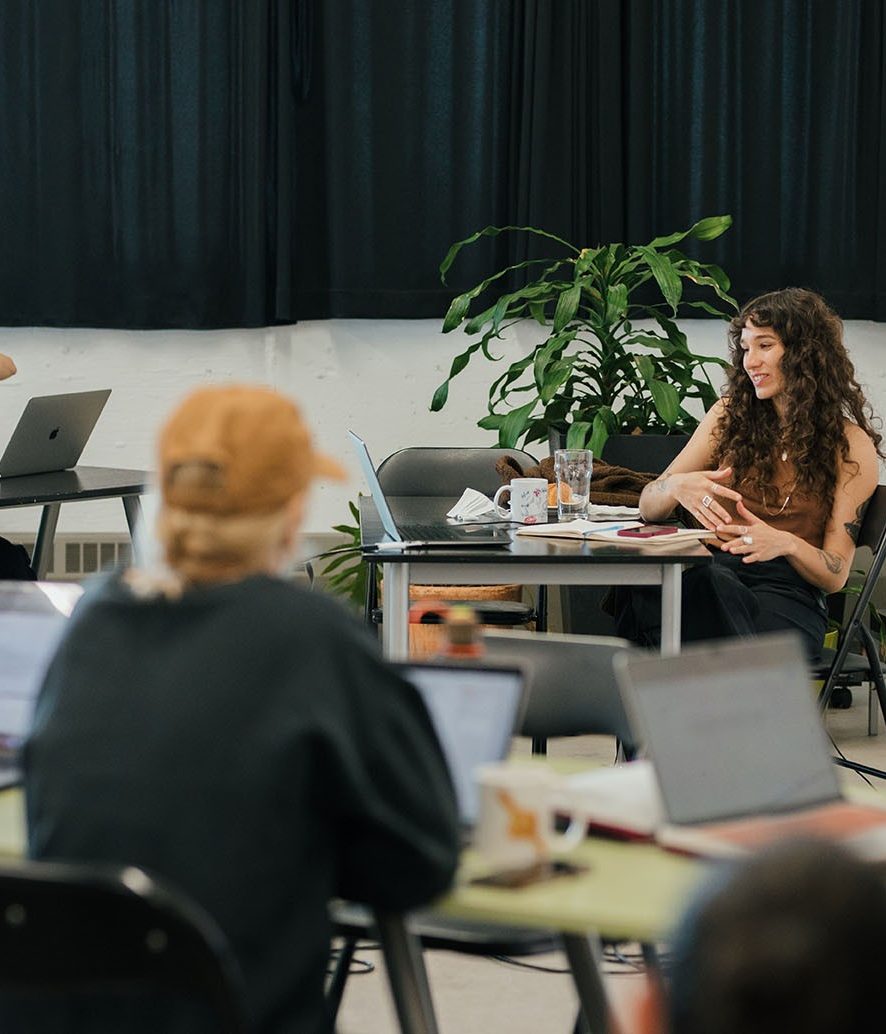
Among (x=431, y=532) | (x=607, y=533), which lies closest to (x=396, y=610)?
(x=431, y=532)

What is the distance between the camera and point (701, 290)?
19.6ft

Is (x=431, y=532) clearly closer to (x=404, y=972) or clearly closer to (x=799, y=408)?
(x=799, y=408)

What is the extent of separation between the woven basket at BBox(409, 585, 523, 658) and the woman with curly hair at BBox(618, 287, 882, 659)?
0.83 metres

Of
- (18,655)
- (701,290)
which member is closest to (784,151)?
(701,290)

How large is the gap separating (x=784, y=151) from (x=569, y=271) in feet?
3.00

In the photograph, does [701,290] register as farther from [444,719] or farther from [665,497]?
[444,719]

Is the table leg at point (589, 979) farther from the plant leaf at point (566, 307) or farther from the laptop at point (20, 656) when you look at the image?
the plant leaf at point (566, 307)

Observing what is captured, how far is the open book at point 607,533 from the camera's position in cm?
356

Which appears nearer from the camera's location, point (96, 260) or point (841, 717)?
point (841, 717)

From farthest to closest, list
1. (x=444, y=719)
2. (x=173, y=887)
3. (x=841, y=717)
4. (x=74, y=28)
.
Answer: (x=74, y=28), (x=841, y=717), (x=444, y=719), (x=173, y=887)

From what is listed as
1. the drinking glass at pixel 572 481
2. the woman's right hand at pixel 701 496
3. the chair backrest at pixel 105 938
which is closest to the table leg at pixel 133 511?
the drinking glass at pixel 572 481

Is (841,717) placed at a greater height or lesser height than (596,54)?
lesser

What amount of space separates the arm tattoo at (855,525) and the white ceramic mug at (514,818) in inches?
96.0

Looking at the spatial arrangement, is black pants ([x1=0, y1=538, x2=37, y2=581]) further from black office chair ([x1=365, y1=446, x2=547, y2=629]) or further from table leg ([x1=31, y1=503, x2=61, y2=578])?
black office chair ([x1=365, y1=446, x2=547, y2=629])
